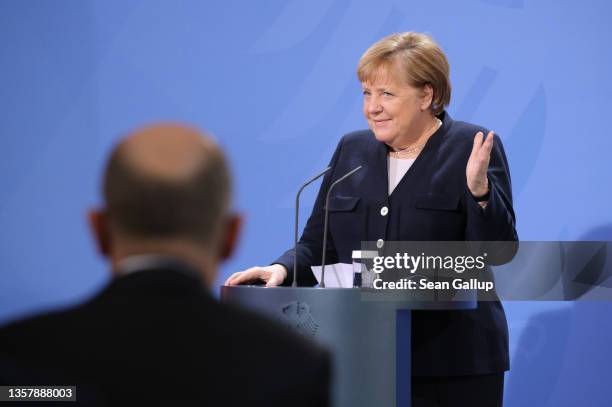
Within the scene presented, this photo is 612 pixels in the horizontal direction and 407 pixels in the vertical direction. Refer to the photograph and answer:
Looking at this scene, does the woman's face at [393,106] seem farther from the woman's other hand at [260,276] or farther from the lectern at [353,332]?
the lectern at [353,332]

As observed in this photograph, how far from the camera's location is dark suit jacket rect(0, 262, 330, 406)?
944 mm

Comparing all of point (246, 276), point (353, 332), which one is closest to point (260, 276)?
point (246, 276)

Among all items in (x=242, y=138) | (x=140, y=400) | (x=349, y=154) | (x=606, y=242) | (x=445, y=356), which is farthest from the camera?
(x=242, y=138)

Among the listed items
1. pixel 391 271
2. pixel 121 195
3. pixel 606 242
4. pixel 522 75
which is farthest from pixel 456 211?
pixel 121 195

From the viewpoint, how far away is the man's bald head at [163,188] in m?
0.97

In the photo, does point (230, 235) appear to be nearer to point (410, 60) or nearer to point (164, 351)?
point (164, 351)

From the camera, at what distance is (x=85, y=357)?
3.12ft

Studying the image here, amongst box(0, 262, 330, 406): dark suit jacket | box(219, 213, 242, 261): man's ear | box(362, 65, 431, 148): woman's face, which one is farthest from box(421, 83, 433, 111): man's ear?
box(0, 262, 330, 406): dark suit jacket

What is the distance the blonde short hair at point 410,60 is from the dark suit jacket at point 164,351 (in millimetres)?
1732

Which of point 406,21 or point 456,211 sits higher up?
point 406,21

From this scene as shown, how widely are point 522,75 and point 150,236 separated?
3.06 metres

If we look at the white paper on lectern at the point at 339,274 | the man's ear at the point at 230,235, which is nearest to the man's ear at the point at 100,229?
the man's ear at the point at 230,235

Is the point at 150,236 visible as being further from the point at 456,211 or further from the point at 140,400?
the point at 456,211

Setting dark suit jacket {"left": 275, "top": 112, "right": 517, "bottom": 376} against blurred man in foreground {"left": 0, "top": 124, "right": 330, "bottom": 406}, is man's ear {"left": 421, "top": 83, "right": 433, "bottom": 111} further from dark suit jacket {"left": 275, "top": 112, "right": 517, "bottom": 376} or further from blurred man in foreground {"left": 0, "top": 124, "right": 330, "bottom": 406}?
blurred man in foreground {"left": 0, "top": 124, "right": 330, "bottom": 406}
